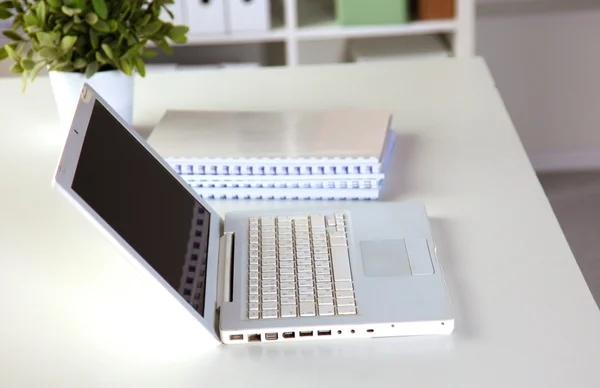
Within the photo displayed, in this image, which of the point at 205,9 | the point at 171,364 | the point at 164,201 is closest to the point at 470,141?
the point at 164,201

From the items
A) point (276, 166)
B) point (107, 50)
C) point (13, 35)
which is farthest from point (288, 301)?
point (13, 35)

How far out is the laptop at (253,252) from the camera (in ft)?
2.69

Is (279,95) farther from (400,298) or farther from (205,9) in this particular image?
(205,9)

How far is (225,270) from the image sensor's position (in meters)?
0.93

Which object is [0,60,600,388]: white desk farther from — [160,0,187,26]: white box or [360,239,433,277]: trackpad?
[160,0,187,26]: white box

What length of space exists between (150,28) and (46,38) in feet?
0.51

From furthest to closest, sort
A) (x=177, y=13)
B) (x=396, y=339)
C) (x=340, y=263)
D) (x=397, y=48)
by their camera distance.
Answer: (x=397, y=48), (x=177, y=13), (x=340, y=263), (x=396, y=339)

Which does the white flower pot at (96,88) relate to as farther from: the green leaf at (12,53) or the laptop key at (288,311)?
the laptop key at (288,311)

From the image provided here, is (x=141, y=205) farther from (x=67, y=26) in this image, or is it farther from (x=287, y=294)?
(x=67, y=26)

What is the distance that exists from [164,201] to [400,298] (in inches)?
11.1

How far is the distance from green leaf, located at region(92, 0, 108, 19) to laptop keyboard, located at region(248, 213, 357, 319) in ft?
1.28

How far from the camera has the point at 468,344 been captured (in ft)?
2.70

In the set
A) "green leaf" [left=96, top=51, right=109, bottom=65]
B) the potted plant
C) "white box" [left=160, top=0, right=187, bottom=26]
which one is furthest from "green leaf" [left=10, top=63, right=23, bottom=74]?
"white box" [left=160, top=0, right=187, bottom=26]

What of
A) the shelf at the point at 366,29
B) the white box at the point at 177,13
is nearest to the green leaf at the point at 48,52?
the white box at the point at 177,13
